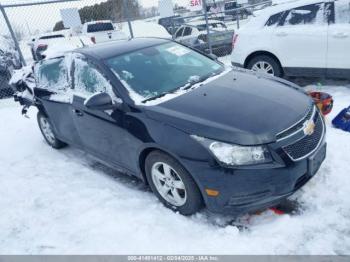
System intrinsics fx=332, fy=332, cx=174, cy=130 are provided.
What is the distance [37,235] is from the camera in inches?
134

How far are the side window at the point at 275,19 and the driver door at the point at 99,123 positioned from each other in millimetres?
4068

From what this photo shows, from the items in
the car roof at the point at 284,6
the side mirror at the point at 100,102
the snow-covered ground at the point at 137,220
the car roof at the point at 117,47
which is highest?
the car roof at the point at 117,47

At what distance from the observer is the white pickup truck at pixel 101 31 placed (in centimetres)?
1273

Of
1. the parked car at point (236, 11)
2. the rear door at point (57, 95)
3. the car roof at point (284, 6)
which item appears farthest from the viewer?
the parked car at point (236, 11)

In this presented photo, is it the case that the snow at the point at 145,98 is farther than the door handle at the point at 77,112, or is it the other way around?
the door handle at the point at 77,112

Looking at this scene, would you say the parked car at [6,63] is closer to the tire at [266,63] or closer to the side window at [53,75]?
the side window at [53,75]

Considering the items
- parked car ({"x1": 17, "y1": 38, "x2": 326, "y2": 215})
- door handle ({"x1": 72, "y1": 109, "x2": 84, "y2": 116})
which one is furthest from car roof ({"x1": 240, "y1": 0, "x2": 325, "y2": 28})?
door handle ({"x1": 72, "y1": 109, "x2": 84, "y2": 116})

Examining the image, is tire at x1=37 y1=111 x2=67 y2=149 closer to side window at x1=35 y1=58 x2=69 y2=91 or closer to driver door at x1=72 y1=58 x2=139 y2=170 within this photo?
side window at x1=35 y1=58 x2=69 y2=91

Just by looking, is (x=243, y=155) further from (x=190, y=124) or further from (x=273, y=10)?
(x=273, y=10)

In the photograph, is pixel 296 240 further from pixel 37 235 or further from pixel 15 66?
pixel 15 66

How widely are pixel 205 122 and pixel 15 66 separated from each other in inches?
302

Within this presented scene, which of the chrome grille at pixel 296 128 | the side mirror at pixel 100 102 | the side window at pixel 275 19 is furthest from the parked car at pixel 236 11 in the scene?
the side mirror at pixel 100 102

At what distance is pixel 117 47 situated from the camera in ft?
13.6

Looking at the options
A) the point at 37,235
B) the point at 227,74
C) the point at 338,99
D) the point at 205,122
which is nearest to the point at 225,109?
the point at 205,122
